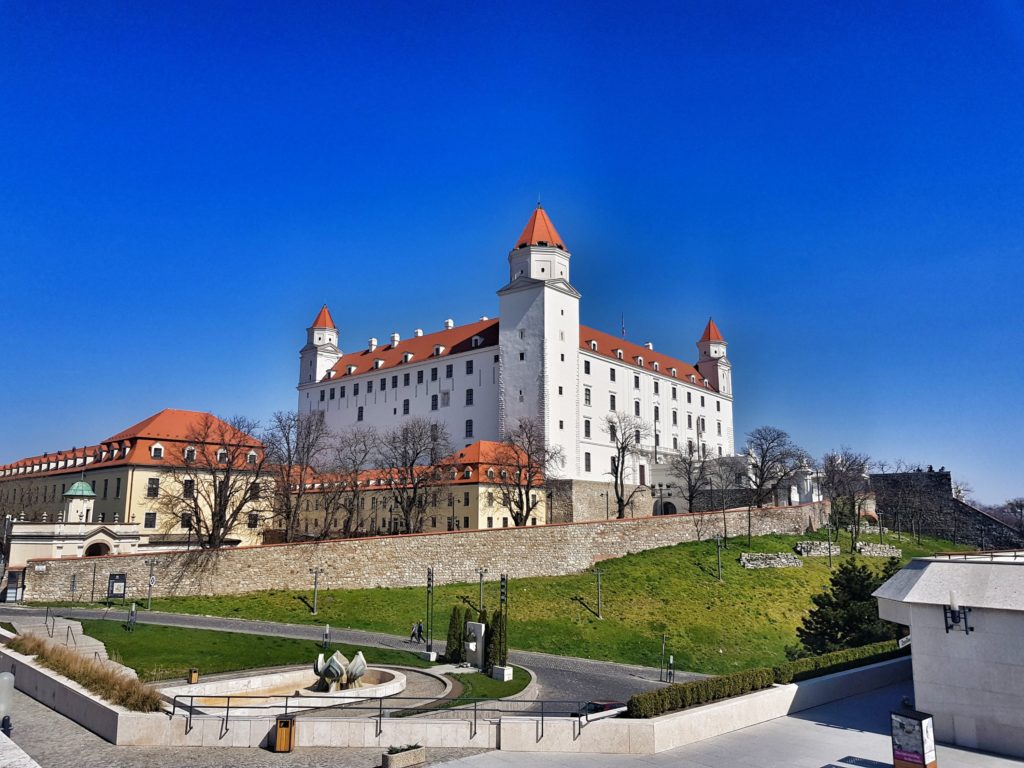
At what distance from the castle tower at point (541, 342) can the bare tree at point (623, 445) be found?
4.37 m

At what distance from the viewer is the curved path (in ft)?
93.2

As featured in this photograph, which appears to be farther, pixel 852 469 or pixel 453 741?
pixel 852 469

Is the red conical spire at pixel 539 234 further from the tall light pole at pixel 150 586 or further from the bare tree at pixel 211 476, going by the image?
the tall light pole at pixel 150 586

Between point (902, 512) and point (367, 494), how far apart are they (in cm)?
5294

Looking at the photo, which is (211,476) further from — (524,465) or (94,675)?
(94,675)

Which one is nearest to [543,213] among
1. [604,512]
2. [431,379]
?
[431,379]

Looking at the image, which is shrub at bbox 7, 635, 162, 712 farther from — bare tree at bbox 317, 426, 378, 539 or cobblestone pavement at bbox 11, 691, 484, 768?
bare tree at bbox 317, 426, 378, 539

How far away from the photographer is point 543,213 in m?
72.0

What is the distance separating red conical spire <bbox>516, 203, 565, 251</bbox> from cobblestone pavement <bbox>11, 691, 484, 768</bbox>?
5756 cm

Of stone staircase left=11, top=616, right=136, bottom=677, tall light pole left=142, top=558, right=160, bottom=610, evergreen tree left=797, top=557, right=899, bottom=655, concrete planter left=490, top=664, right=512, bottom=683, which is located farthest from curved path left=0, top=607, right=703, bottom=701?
evergreen tree left=797, top=557, right=899, bottom=655

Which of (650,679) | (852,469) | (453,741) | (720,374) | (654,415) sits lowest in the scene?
(650,679)

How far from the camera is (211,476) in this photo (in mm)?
57344

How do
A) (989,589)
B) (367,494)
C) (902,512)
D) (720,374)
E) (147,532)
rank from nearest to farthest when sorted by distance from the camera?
(989,589) < (147,532) < (367,494) < (902,512) < (720,374)

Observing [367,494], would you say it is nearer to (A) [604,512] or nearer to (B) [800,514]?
(A) [604,512]
